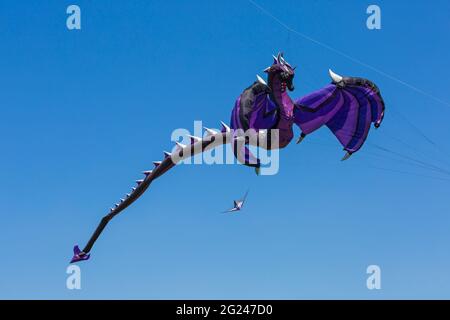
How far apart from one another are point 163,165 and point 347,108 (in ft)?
19.3

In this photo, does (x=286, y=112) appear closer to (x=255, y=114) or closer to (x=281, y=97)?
(x=281, y=97)

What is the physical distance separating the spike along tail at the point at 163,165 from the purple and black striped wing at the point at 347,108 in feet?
7.55

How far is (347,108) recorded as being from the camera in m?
24.3

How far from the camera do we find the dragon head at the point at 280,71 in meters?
23.3

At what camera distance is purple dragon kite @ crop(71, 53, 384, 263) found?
23.7m

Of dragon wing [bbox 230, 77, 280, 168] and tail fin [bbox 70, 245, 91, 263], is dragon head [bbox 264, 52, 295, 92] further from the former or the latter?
tail fin [bbox 70, 245, 91, 263]

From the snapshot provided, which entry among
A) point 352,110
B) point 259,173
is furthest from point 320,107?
point 259,173

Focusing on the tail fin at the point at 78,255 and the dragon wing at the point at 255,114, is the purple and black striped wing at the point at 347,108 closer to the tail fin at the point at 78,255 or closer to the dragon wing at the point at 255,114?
the dragon wing at the point at 255,114

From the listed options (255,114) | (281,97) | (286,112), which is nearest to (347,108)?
(286,112)

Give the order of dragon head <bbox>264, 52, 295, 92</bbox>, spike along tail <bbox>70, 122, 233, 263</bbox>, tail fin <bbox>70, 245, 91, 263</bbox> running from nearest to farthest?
dragon head <bbox>264, 52, 295, 92</bbox> → spike along tail <bbox>70, 122, 233, 263</bbox> → tail fin <bbox>70, 245, 91, 263</bbox>

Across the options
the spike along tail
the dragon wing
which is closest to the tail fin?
the spike along tail
